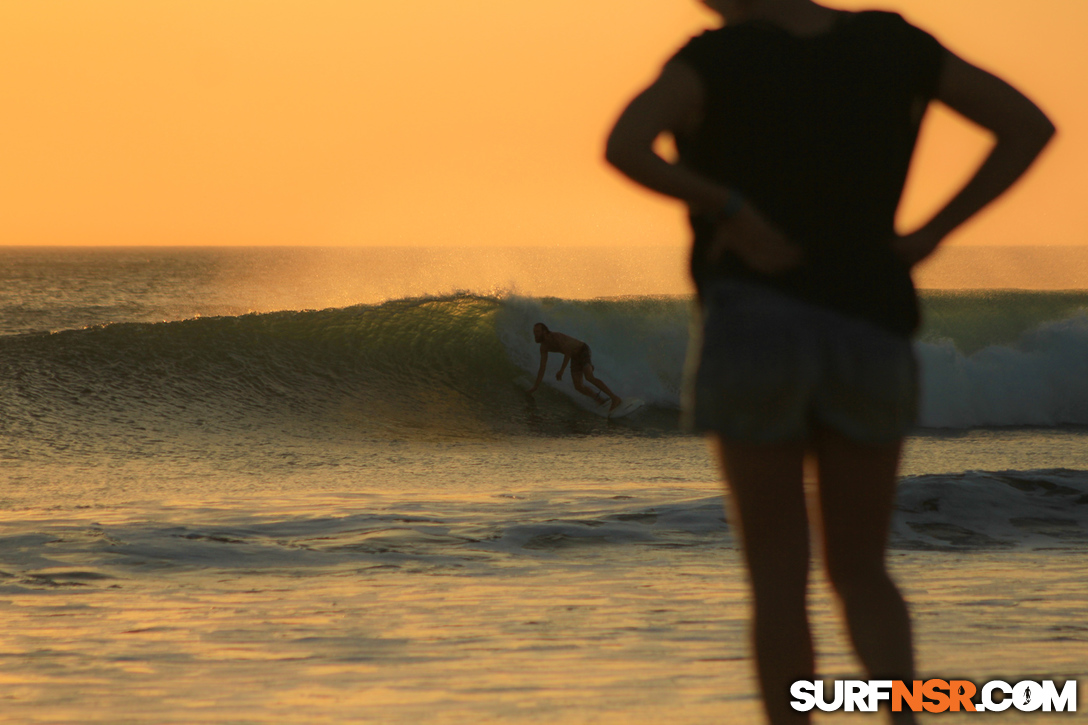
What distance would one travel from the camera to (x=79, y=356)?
13648 mm

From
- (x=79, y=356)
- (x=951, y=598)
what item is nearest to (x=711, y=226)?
(x=951, y=598)

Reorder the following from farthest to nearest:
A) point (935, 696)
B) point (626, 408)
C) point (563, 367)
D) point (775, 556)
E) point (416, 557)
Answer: point (563, 367)
point (626, 408)
point (416, 557)
point (935, 696)
point (775, 556)

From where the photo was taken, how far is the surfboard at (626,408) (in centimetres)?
1311

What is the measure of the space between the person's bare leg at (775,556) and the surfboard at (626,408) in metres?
11.4

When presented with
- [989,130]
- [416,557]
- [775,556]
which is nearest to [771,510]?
[775,556]

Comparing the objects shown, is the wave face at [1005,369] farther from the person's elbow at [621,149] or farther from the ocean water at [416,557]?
the person's elbow at [621,149]

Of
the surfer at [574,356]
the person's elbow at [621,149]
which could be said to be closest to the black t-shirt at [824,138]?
the person's elbow at [621,149]

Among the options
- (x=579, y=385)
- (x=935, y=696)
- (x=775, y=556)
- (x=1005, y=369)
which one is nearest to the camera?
(x=775, y=556)

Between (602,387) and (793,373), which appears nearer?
(793,373)

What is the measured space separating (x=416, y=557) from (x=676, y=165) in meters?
3.26

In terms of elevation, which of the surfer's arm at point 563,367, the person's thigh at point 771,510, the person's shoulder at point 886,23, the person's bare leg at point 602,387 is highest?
the person's shoulder at point 886,23

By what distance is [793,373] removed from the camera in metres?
1.54

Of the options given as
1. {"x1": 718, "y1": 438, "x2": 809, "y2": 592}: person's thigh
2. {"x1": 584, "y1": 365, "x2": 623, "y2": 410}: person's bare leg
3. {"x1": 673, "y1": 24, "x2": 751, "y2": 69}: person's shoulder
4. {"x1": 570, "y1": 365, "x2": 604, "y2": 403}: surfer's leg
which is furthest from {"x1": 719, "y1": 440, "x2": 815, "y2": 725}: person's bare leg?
Result: {"x1": 570, "y1": 365, "x2": 604, "y2": 403}: surfer's leg

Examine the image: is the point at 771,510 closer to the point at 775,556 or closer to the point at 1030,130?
the point at 775,556
